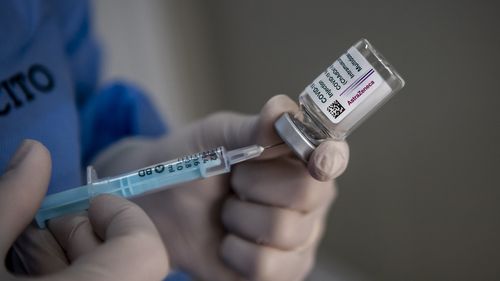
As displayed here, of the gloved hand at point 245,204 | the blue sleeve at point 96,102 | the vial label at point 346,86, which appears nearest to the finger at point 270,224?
the gloved hand at point 245,204

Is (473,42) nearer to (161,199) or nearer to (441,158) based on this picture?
(441,158)

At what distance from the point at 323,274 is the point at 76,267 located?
81 cm

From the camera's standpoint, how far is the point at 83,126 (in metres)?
1.03

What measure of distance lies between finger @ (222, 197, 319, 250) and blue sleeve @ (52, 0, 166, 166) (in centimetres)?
39

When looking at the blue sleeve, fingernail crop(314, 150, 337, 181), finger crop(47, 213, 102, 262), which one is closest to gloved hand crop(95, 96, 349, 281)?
fingernail crop(314, 150, 337, 181)

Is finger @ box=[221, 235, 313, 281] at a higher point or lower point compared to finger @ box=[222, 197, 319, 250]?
lower

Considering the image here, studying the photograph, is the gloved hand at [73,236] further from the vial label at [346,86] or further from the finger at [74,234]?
the vial label at [346,86]

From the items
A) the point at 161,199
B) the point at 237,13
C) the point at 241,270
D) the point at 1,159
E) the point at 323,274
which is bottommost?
the point at 323,274

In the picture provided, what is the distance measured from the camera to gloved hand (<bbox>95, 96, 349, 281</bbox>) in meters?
0.70

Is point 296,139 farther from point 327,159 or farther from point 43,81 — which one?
point 43,81

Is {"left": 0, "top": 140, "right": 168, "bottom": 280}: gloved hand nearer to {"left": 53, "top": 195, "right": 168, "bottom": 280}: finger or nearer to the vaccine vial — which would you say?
{"left": 53, "top": 195, "right": 168, "bottom": 280}: finger

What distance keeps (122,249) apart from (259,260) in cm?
31

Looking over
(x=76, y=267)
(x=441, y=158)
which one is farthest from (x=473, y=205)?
(x=76, y=267)

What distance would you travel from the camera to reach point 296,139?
0.58 meters
